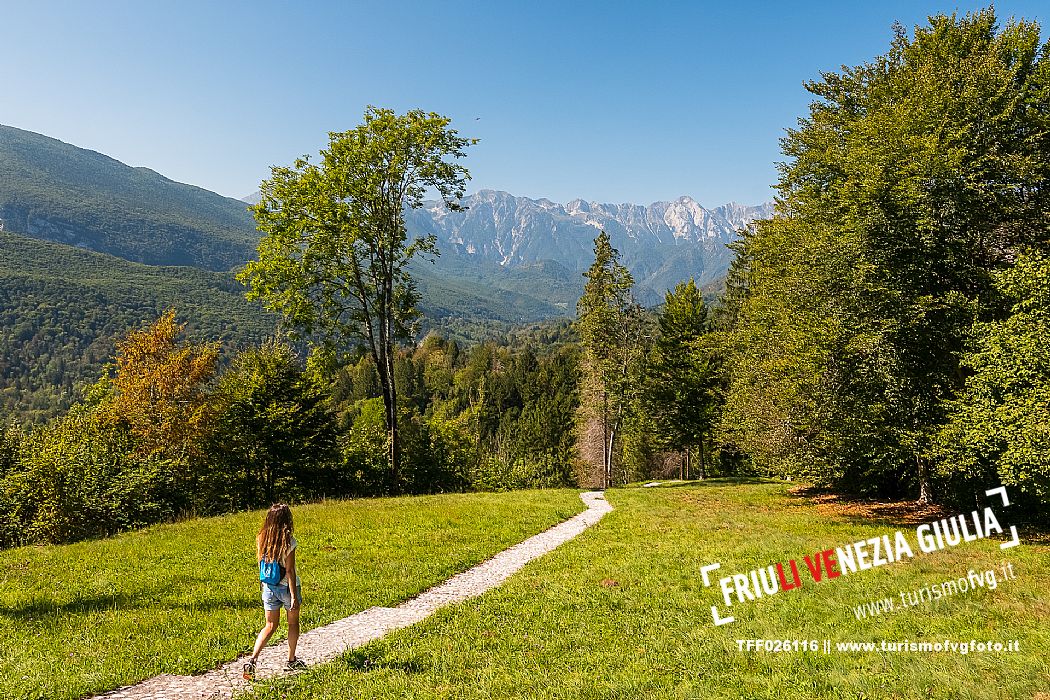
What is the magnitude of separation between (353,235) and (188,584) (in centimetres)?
1717

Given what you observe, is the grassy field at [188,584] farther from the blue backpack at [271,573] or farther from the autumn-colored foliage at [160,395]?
the autumn-colored foliage at [160,395]

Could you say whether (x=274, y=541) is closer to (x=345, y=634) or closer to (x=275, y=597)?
(x=275, y=597)

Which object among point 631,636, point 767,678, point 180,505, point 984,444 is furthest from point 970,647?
point 180,505

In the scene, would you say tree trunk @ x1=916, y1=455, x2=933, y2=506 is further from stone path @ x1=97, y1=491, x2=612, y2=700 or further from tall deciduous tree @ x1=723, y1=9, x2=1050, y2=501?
stone path @ x1=97, y1=491, x2=612, y2=700

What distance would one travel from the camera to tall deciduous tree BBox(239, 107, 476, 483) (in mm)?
26344

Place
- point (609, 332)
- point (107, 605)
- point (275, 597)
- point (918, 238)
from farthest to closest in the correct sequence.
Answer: point (609, 332) → point (918, 238) → point (107, 605) → point (275, 597)

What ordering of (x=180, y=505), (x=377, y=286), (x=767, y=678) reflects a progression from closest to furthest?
(x=767, y=678)
(x=180, y=505)
(x=377, y=286)

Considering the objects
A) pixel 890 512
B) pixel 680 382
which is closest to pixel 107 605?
pixel 890 512

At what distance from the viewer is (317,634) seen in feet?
33.3

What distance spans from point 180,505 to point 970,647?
95.9ft

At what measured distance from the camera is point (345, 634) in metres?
10.2

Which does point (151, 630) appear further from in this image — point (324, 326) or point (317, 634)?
point (324, 326)

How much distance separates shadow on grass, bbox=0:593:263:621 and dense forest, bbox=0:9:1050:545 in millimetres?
10693

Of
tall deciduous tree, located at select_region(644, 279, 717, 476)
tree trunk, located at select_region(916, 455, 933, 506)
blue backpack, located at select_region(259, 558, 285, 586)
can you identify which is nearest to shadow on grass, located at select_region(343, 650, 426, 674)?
blue backpack, located at select_region(259, 558, 285, 586)
